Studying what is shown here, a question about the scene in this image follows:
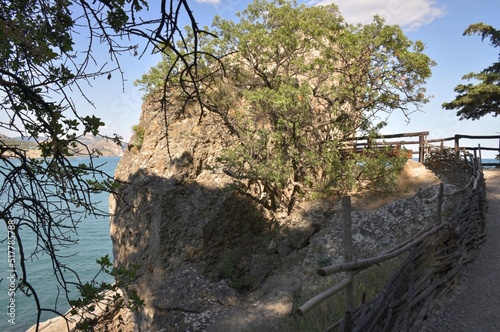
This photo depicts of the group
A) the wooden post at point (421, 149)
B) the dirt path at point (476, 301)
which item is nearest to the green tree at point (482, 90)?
the wooden post at point (421, 149)

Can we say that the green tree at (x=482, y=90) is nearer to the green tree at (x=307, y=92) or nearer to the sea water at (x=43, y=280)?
the green tree at (x=307, y=92)

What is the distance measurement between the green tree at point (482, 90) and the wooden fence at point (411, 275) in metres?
17.7

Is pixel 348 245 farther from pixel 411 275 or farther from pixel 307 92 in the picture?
pixel 307 92

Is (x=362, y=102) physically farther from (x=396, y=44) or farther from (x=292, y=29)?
(x=292, y=29)

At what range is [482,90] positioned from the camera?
2005cm

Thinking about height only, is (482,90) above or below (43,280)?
above

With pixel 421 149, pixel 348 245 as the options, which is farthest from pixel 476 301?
pixel 421 149

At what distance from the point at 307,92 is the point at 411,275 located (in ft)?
25.1

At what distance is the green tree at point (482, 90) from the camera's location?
2014 cm

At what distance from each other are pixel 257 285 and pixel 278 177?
338 cm

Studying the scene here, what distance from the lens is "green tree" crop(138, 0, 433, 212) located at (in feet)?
36.3

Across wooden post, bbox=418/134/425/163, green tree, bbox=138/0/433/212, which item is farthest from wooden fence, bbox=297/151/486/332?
wooden post, bbox=418/134/425/163

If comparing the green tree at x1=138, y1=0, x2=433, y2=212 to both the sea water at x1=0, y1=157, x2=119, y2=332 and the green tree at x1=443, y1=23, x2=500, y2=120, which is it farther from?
the green tree at x1=443, y1=23, x2=500, y2=120

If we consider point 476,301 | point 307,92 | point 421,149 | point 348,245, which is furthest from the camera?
point 421,149
